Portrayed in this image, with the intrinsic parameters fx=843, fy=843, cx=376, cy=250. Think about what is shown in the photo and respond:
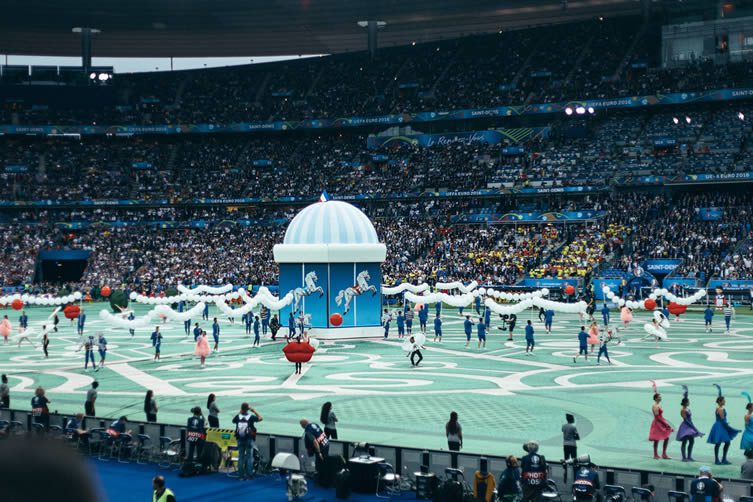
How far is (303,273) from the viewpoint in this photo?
44.7 meters

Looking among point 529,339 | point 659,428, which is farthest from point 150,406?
point 529,339

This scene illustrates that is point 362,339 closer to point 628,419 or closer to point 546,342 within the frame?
point 546,342

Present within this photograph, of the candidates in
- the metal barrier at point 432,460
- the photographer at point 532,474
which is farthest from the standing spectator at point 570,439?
the photographer at point 532,474

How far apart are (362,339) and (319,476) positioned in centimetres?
2735

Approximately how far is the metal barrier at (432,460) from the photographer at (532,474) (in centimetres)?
41

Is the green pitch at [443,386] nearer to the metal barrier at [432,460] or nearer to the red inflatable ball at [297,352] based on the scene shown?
the red inflatable ball at [297,352]

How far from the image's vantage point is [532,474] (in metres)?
14.9

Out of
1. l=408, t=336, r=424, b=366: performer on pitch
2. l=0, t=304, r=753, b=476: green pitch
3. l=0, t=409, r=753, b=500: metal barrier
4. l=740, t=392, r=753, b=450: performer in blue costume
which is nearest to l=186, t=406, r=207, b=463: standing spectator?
l=0, t=409, r=753, b=500: metal barrier

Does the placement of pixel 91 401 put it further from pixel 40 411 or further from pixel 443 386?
pixel 443 386

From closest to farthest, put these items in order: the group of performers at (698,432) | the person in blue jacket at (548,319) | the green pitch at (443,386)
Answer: the group of performers at (698,432), the green pitch at (443,386), the person in blue jacket at (548,319)

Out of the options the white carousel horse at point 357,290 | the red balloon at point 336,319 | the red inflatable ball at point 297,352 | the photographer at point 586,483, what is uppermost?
the white carousel horse at point 357,290

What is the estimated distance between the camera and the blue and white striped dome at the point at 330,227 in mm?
45375

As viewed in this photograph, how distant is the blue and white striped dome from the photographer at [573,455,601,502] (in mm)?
31130

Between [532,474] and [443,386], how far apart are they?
13515 millimetres
